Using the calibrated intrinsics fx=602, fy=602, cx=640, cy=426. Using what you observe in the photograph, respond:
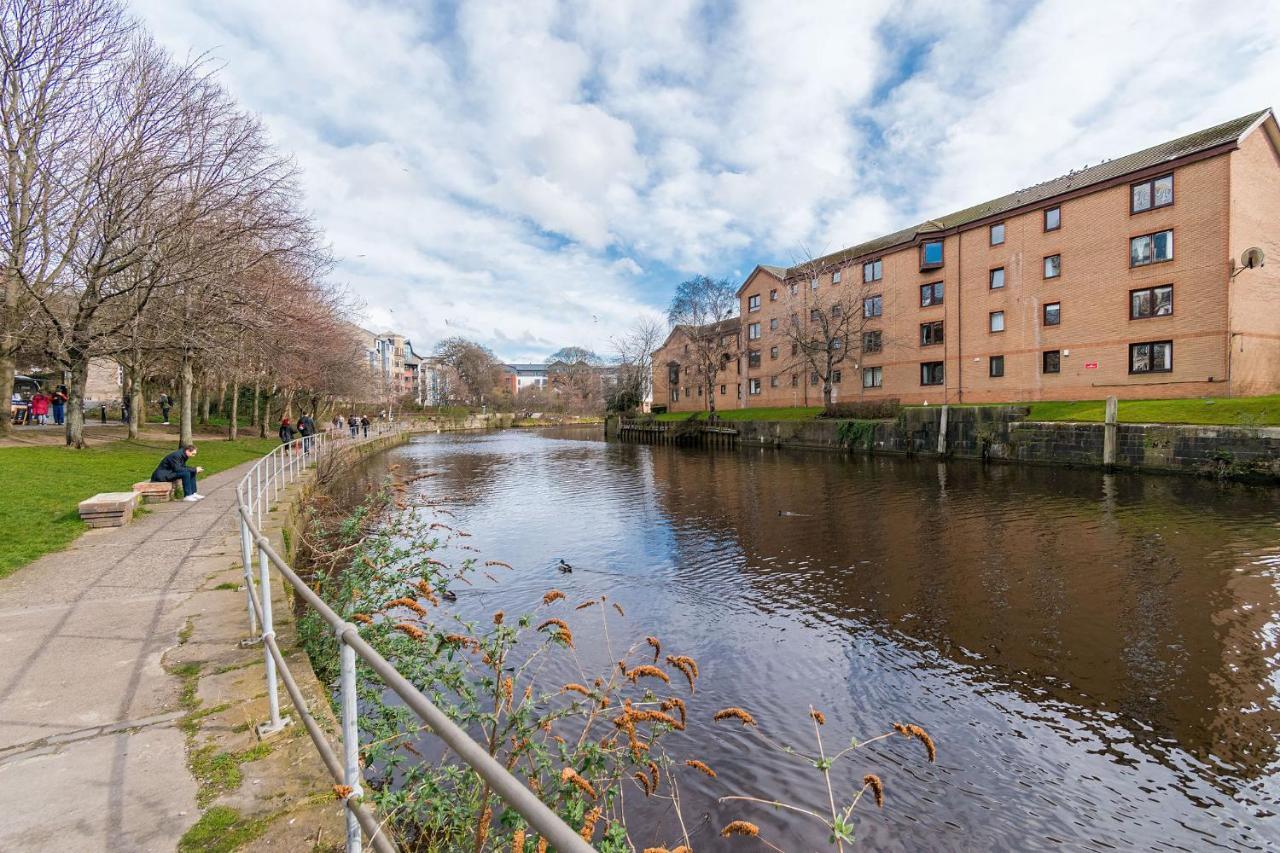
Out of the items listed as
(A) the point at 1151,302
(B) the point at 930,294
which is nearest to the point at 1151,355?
(A) the point at 1151,302

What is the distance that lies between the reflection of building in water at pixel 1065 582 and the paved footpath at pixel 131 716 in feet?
22.1

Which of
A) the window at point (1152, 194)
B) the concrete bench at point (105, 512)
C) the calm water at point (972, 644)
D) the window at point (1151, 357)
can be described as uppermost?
the window at point (1152, 194)

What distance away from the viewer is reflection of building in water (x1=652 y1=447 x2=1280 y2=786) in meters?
6.07

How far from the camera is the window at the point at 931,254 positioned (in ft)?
119

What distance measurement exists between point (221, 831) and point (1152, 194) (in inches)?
1419

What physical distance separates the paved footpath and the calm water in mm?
2637

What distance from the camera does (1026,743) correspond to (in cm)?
541

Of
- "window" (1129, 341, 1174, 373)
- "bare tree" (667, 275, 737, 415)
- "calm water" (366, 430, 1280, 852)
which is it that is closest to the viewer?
"calm water" (366, 430, 1280, 852)

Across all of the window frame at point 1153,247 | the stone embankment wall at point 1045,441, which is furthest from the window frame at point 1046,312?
the stone embankment wall at point 1045,441

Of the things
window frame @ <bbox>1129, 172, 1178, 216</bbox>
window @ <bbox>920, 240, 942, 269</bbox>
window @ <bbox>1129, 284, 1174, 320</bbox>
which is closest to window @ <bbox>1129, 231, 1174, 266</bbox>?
window frame @ <bbox>1129, 172, 1178, 216</bbox>

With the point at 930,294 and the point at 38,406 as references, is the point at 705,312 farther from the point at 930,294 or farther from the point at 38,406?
the point at 38,406

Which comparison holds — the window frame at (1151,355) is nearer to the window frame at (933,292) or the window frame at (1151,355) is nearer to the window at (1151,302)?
the window at (1151,302)

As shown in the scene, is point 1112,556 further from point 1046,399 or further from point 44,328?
point 44,328

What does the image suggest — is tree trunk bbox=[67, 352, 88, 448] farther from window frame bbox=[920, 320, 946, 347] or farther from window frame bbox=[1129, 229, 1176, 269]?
window frame bbox=[1129, 229, 1176, 269]
